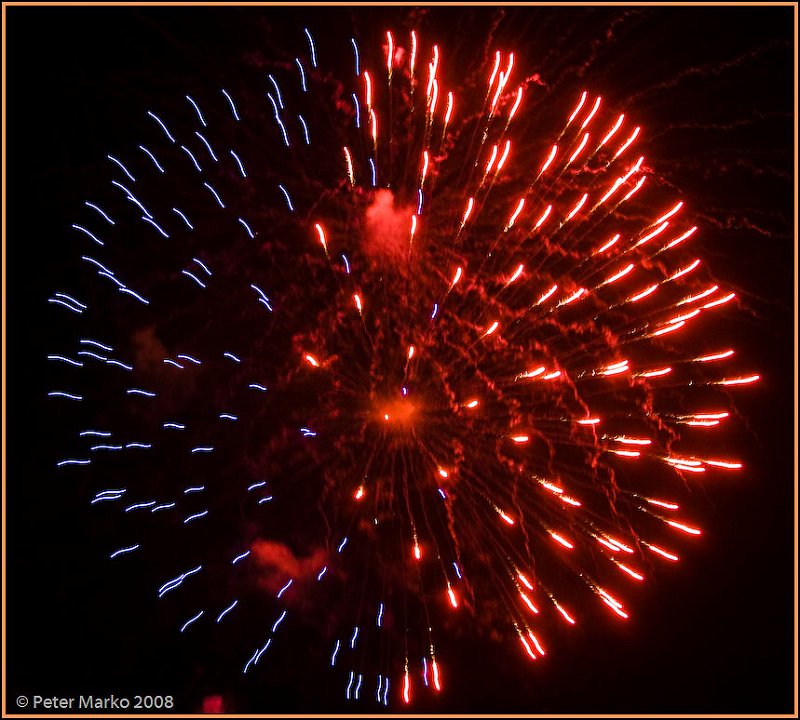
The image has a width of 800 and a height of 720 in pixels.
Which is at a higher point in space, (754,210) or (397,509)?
(754,210)

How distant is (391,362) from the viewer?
11.8 feet

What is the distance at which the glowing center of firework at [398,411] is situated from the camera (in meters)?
3.64

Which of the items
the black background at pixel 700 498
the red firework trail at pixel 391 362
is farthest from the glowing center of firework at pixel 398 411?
the black background at pixel 700 498

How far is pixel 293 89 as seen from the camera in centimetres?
361

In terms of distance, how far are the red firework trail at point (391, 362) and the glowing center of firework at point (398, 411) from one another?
2 cm

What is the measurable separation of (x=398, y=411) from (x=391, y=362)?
16.4 inches

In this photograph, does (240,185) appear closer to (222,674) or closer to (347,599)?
(347,599)

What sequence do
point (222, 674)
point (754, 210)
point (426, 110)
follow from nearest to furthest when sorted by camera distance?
1. point (426, 110)
2. point (754, 210)
3. point (222, 674)

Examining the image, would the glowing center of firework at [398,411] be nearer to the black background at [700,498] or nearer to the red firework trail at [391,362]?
the red firework trail at [391,362]

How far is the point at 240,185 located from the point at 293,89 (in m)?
0.88

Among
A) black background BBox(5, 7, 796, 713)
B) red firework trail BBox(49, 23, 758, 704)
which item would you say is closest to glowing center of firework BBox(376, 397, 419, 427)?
red firework trail BBox(49, 23, 758, 704)

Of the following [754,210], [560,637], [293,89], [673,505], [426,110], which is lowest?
[560,637]

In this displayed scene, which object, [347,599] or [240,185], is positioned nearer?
[240,185]

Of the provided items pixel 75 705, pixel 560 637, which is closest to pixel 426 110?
pixel 560 637
